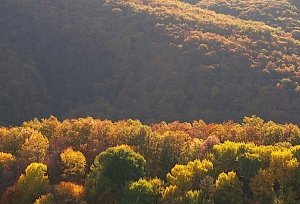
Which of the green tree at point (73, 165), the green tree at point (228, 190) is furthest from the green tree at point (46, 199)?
the green tree at point (228, 190)

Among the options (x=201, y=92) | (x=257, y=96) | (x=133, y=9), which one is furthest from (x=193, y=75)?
(x=133, y=9)

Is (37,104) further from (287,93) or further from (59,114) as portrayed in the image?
(287,93)

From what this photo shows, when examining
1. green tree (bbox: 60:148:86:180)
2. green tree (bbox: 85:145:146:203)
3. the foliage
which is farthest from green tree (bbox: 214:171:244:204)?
green tree (bbox: 60:148:86:180)

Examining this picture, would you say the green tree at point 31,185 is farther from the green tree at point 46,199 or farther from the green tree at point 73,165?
the green tree at point 73,165

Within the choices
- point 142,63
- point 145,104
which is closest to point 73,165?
point 145,104

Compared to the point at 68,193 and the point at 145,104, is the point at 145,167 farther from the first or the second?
the point at 145,104

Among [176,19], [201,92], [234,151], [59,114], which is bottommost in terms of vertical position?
[59,114]
